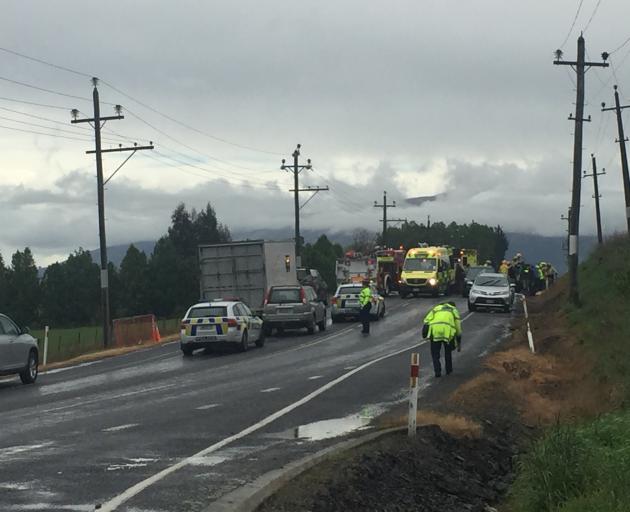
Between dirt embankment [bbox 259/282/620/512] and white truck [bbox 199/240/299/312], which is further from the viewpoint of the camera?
white truck [bbox 199/240/299/312]

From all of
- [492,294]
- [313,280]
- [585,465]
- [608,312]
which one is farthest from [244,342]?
[313,280]

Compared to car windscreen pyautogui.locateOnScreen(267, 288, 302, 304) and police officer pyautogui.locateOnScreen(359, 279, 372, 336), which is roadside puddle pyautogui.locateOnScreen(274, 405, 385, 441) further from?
car windscreen pyautogui.locateOnScreen(267, 288, 302, 304)

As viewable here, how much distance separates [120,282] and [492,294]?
305 feet

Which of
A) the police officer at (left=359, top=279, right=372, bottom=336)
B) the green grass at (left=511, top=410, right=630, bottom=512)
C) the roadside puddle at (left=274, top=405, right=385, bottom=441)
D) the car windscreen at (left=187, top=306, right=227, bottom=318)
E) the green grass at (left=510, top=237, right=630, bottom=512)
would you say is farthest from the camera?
the police officer at (left=359, top=279, right=372, bottom=336)

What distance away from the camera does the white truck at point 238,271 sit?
126 ft

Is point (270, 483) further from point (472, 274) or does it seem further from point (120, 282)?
point (120, 282)

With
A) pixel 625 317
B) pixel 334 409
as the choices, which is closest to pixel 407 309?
pixel 625 317

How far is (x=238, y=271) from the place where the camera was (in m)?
38.8

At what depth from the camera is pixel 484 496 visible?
11.2 m

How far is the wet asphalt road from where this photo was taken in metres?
9.27

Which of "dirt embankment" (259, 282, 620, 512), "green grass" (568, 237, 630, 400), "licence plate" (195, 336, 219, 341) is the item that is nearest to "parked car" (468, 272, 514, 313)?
"green grass" (568, 237, 630, 400)

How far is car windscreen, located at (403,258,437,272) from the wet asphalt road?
27069 millimetres

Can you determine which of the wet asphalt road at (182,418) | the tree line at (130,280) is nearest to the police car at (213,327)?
the wet asphalt road at (182,418)

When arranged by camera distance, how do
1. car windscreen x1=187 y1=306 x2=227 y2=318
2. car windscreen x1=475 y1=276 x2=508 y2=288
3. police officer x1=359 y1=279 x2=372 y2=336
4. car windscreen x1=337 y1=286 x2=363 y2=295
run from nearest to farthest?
car windscreen x1=187 y1=306 x2=227 y2=318 < police officer x1=359 y1=279 x2=372 y2=336 < car windscreen x1=337 y1=286 x2=363 y2=295 < car windscreen x1=475 y1=276 x2=508 y2=288
